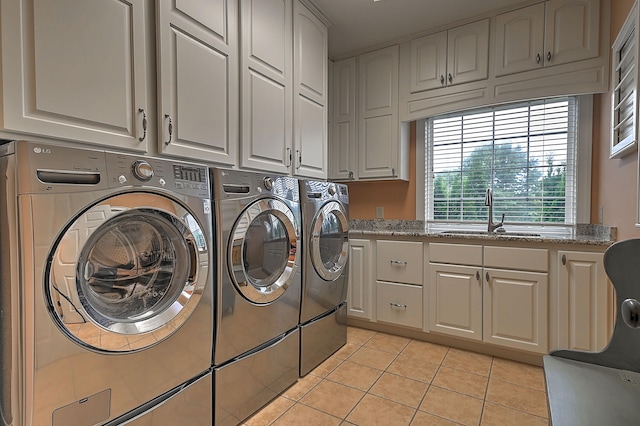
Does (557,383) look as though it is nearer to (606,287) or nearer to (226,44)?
(606,287)

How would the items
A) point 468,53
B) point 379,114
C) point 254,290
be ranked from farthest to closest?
point 379,114 < point 468,53 < point 254,290

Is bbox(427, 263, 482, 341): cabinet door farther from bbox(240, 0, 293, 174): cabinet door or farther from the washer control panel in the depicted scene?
the washer control panel

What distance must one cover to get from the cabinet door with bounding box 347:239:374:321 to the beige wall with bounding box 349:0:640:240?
0.65 meters

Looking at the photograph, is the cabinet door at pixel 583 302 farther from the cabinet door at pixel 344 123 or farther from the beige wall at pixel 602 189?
the cabinet door at pixel 344 123

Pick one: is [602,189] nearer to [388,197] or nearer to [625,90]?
[625,90]

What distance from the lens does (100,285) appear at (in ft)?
3.72

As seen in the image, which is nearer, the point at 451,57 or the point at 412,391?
the point at 412,391

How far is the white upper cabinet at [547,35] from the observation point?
7.22 ft

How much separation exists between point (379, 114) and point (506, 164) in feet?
3.96

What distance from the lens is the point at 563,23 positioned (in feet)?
7.45

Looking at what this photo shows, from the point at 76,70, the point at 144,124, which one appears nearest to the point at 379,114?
Result: the point at 144,124

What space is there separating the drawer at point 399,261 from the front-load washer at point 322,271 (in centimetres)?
41

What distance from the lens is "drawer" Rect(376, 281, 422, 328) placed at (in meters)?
2.59

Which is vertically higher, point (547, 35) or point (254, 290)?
point (547, 35)
